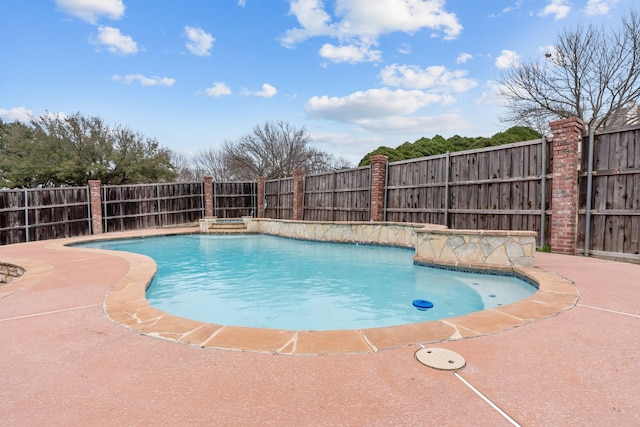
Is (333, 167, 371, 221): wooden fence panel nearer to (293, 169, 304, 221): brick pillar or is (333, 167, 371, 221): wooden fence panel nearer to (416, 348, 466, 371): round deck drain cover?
(293, 169, 304, 221): brick pillar

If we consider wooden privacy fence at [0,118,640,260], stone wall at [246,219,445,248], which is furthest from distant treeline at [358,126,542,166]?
stone wall at [246,219,445,248]

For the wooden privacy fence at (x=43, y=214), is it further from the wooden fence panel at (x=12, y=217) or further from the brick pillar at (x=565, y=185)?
the brick pillar at (x=565, y=185)

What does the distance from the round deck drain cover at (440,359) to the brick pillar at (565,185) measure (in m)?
5.18

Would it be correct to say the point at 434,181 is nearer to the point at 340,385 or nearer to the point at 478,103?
the point at 340,385

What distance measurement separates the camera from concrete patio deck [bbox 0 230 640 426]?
1.44 m

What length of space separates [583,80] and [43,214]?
73.1 feet

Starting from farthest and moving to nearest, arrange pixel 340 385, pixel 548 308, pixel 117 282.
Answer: pixel 117 282, pixel 548 308, pixel 340 385

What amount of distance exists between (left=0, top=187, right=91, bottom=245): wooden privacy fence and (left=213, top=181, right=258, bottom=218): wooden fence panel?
5258 millimetres

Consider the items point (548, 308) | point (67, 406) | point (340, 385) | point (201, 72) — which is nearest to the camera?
point (67, 406)

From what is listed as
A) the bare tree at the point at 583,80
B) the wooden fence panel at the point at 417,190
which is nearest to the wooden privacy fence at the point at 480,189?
the wooden fence panel at the point at 417,190

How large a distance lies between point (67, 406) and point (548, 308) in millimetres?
3508

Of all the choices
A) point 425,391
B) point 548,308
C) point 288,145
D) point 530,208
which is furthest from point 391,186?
point 288,145

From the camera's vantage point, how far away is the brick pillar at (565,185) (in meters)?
5.66

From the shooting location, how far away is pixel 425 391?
161cm
